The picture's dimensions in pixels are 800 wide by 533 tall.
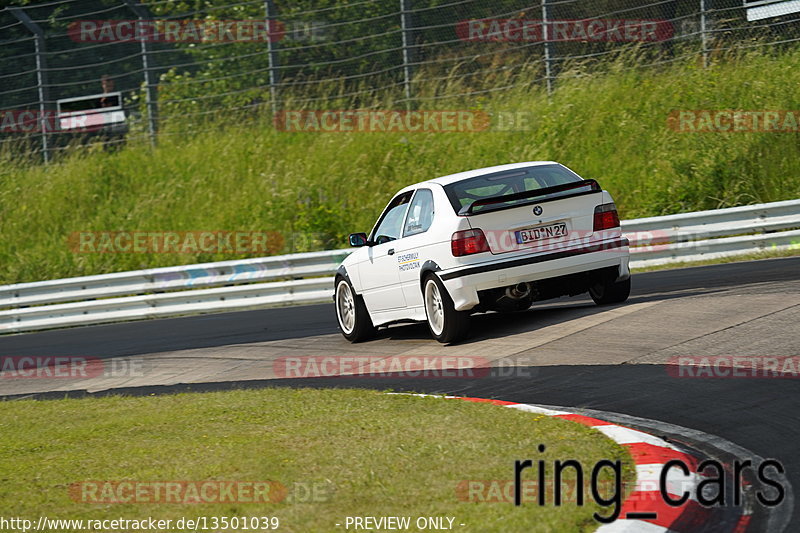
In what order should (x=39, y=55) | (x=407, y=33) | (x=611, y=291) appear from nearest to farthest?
(x=611, y=291) < (x=407, y=33) < (x=39, y=55)

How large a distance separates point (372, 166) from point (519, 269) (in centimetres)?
1410

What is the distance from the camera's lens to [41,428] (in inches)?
321

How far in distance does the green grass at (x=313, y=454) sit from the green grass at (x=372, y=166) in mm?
13016

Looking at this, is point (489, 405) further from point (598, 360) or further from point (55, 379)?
point (55, 379)

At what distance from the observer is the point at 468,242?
401 inches

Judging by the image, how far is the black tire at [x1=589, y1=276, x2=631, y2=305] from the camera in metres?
11.3

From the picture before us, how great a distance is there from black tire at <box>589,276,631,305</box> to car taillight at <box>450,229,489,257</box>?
1.60 m

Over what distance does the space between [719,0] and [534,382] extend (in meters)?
15.8

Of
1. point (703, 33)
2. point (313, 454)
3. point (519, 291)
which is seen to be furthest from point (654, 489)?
point (703, 33)

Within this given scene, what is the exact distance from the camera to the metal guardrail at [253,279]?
16.4 meters

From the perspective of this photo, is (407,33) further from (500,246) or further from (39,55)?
(500,246)

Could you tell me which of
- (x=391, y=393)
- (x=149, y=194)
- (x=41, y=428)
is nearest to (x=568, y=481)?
(x=391, y=393)

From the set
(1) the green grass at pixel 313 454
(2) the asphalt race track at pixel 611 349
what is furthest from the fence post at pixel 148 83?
(1) the green grass at pixel 313 454

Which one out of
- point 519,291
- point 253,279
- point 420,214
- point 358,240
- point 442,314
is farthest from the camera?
point 253,279
